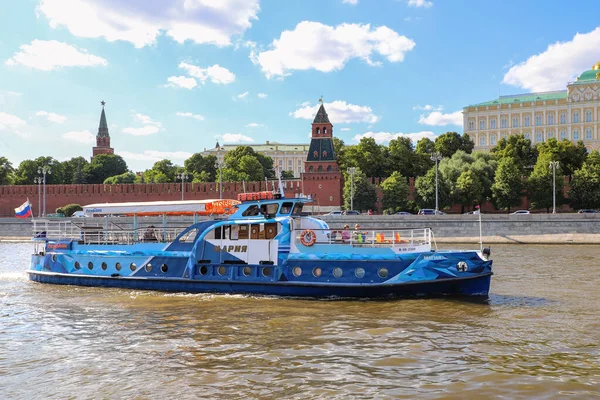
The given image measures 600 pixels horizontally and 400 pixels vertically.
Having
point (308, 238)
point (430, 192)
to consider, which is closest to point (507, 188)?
point (430, 192)

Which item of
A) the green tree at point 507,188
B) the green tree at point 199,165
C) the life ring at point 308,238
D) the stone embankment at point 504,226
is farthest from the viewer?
the green tree at point 199,165

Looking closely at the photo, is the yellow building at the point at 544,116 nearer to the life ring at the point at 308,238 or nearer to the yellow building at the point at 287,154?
the yellow building at the point at 287,154

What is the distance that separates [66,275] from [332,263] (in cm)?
1109

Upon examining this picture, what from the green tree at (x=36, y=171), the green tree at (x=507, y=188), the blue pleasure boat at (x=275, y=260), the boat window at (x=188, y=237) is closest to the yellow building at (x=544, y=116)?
the green tree at (x=507, y=188)

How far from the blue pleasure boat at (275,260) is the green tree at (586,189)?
172 ft

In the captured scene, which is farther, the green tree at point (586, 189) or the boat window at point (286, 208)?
the green tree at point (586, 189)

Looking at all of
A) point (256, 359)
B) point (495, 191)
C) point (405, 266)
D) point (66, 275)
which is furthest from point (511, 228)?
point (256, 359)

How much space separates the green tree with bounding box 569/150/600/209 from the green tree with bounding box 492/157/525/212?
5698 mm

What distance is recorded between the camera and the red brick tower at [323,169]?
74062 mm

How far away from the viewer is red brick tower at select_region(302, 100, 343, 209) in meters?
74.1

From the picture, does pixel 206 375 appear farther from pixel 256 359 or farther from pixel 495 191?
pixel 495 191

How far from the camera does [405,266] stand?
16.8 meters

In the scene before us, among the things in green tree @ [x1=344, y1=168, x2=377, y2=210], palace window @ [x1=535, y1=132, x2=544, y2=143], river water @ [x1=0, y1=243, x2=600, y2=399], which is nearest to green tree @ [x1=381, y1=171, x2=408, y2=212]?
green tree @ [x1=344, y1=168, x2=377, y2=210]

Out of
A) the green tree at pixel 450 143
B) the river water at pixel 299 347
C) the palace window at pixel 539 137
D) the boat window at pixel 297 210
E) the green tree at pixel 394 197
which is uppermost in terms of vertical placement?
the palace window at pixel 539 137
